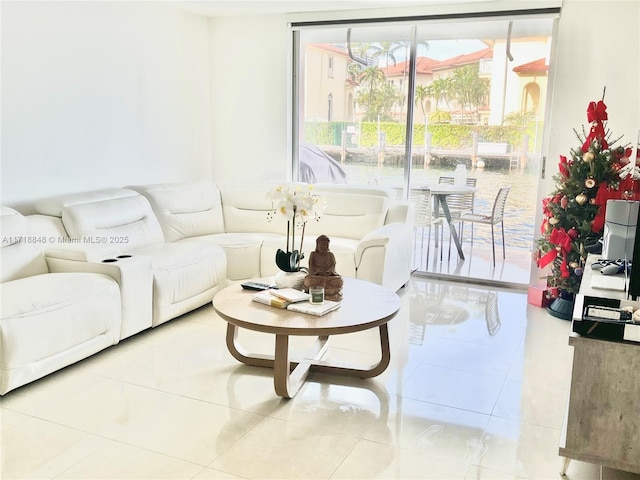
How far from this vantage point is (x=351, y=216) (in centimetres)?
526

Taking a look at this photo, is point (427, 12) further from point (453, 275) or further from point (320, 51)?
point (453, 275)

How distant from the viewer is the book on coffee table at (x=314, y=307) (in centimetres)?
300

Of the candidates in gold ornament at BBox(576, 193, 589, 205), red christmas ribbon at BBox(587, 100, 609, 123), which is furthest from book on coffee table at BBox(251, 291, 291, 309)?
red christmas ribbon at BBox(587, 100, 609, 123)

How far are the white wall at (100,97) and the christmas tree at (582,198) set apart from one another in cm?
340

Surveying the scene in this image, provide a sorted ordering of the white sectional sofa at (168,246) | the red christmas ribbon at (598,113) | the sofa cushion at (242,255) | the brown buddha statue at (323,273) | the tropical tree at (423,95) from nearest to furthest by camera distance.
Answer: the brown buddha statue at (323,273)
the white sectional sofa at (168,246)
the red christmas ribbon at (598,113)
the sofa cushion at (242,255)
the tropical tree at (423,95)

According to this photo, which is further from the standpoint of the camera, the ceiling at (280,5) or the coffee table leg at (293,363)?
the ceiling at (280,5)

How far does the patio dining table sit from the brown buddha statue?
2688mm

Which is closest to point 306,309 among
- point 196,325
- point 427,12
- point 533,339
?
point 196,325

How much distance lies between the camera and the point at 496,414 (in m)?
2.93

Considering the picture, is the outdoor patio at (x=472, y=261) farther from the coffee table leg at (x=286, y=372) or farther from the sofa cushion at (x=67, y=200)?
the sofa cushion at (x=67, y=200)

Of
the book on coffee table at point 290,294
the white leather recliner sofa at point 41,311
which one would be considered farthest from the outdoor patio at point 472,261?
the white leather recliner sofa at point 41,311

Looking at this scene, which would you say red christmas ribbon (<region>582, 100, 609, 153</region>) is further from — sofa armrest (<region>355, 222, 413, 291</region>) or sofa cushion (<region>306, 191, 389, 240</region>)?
sofa cushion (<region>306, 191, 389, 240</region>)

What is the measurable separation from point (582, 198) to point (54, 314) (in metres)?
3.44

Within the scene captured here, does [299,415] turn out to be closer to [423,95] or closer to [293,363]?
[293,363]
